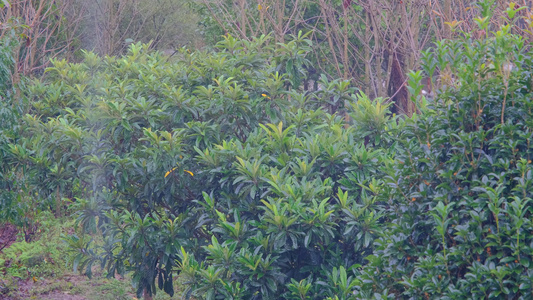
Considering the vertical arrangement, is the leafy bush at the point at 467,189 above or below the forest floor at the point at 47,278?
above

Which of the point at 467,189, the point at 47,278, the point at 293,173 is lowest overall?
the point at 47,278

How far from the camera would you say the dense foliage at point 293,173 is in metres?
2.44

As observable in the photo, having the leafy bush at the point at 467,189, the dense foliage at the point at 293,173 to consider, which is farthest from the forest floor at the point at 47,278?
the leafy bush at the point at 467,189

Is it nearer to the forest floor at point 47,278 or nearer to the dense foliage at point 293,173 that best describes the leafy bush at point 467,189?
the dense foliage at point 293,173

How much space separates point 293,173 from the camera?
4.32 m

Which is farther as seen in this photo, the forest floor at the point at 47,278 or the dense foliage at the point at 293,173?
the forest floor at the point at 47,278

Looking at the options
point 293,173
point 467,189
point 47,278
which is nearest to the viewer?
point 467,189

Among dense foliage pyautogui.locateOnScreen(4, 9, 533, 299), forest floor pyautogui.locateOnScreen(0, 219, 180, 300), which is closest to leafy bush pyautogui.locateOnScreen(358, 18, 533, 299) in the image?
dense foliage pyautogui.locateOnScreen(4, 9, 533, 299)

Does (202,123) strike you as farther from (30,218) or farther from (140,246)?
(30,218)

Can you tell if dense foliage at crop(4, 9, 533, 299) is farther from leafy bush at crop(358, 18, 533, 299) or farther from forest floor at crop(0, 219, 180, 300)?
forest floor at crop(0, 219, 180, 300)

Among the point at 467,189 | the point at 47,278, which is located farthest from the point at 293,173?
the point at 47,278

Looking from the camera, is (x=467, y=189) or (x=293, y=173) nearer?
(x=467, y=189)

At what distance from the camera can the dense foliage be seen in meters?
2.44

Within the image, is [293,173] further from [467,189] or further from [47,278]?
[47,278]
